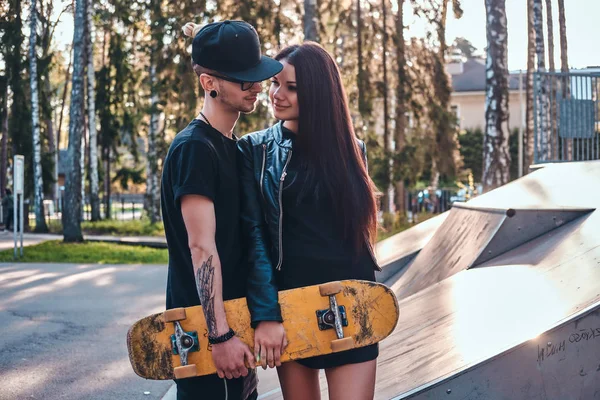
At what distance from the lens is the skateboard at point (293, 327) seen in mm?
2816

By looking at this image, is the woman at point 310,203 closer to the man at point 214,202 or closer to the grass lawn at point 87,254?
the man at point 214,202

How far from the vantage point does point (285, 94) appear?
10.2ft

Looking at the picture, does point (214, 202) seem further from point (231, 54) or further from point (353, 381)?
point (353, 381)

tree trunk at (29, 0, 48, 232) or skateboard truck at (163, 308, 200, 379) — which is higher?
tree trunk at (29, 0, 48, 232)

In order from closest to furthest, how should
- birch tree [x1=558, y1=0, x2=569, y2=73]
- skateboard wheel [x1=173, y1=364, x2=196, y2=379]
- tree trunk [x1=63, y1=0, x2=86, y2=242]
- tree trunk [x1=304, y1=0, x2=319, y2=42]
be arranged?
skateboard wheel [x1=173, y1=364, x2=196, y2=379], tree trunk [x1=304, y1=0, x2=319, y2=42], tree trunk [x1=63, y1=0, x2=86, y2=242], birch tree [x1=558, y1=0, x2=569, y2=73]

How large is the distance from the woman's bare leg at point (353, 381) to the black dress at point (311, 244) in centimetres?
6

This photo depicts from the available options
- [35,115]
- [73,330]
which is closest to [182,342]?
[73,330]

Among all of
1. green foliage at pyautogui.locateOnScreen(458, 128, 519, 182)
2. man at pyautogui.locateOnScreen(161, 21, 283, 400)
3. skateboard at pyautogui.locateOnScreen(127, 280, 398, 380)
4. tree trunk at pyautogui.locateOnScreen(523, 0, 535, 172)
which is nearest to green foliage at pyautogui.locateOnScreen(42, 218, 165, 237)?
tree trunk at pyautogui.locateOnScreen(523, 0, 535, 172)

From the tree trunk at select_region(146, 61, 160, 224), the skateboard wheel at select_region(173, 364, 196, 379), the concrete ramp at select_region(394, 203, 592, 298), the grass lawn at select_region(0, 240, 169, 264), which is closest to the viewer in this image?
the skateboard wheel at select_region(173, 364, 196, 379)

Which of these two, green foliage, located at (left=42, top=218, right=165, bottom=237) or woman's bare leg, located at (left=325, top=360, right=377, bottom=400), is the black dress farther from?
green foliage, located at (left=42, top=218, right=165, bottom=237)

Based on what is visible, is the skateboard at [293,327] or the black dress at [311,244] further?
the black dress at [311,244]

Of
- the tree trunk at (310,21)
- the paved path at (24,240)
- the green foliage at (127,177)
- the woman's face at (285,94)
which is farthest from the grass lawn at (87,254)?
the woman's face at (285,94)

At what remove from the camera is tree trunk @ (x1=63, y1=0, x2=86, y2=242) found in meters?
22.1

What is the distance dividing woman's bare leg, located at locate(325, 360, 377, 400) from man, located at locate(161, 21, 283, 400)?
32 centimetres
